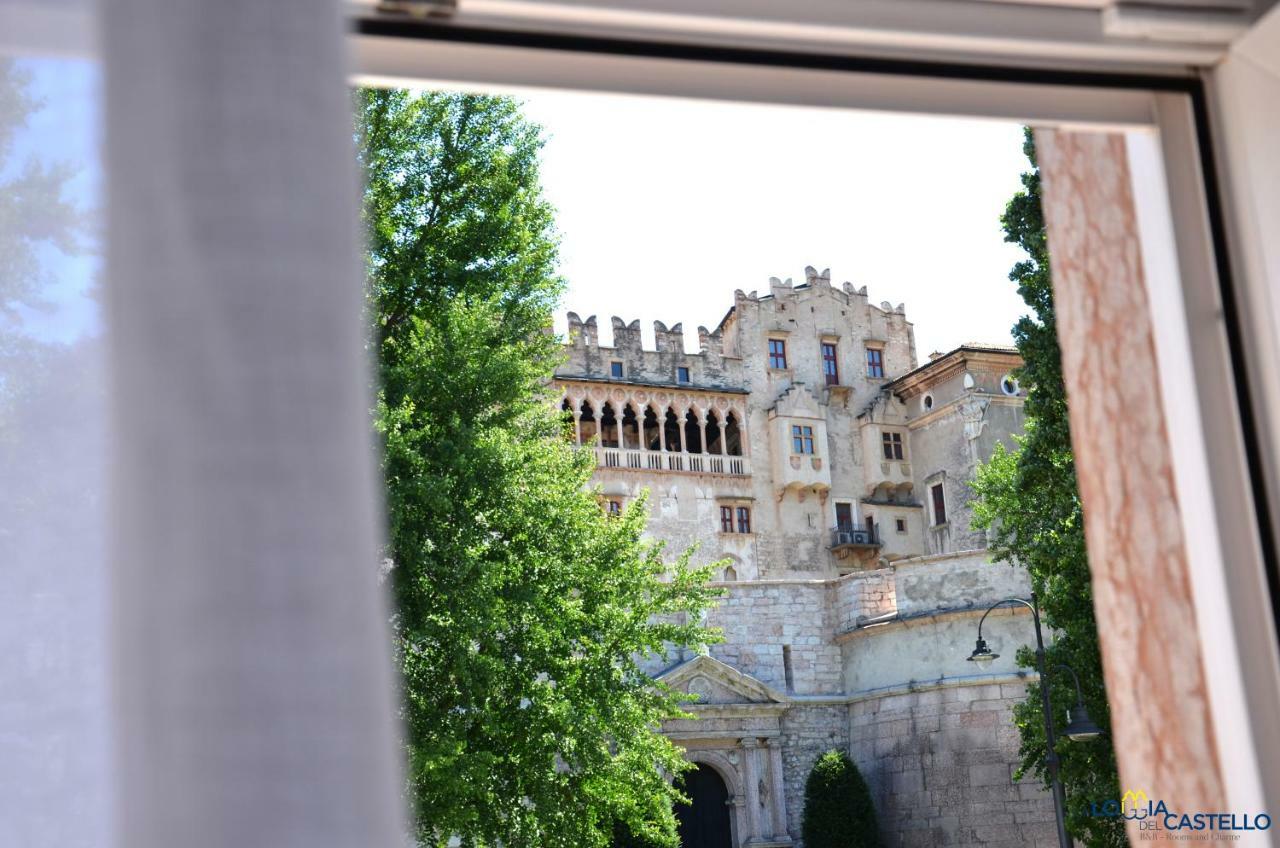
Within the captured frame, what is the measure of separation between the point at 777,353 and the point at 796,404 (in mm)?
1669

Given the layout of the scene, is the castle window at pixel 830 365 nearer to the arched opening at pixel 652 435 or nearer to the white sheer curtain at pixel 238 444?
the arched opening at pixel 652 435

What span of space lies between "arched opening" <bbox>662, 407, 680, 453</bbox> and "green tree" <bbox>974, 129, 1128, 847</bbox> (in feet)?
69.2

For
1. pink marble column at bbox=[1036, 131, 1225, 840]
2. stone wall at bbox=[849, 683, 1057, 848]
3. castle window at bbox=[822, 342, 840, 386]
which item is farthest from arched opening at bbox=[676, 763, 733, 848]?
pink marble column at bbox=[1036, 131, 1225, 840]

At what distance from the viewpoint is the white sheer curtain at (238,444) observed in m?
0.78

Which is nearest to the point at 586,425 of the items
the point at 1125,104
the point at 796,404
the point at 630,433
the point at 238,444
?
the point at 630,433

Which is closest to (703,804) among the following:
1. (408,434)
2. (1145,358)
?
(408,434)

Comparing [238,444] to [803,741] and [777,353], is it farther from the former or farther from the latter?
[777,353]

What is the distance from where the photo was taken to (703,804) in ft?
77.6

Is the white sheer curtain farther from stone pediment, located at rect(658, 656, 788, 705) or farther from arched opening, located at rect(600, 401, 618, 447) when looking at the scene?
arched opening, located at rect(600, 401, 618, 447)

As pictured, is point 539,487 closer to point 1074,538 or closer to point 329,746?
point 1074,538

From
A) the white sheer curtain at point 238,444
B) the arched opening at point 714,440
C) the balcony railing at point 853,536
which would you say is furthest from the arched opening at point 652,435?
the white sheer curtain at point 238,444

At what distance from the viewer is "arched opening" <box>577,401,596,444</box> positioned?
33219 millimetres

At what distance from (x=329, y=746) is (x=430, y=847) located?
11.7 meters

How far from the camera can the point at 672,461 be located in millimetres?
34094
